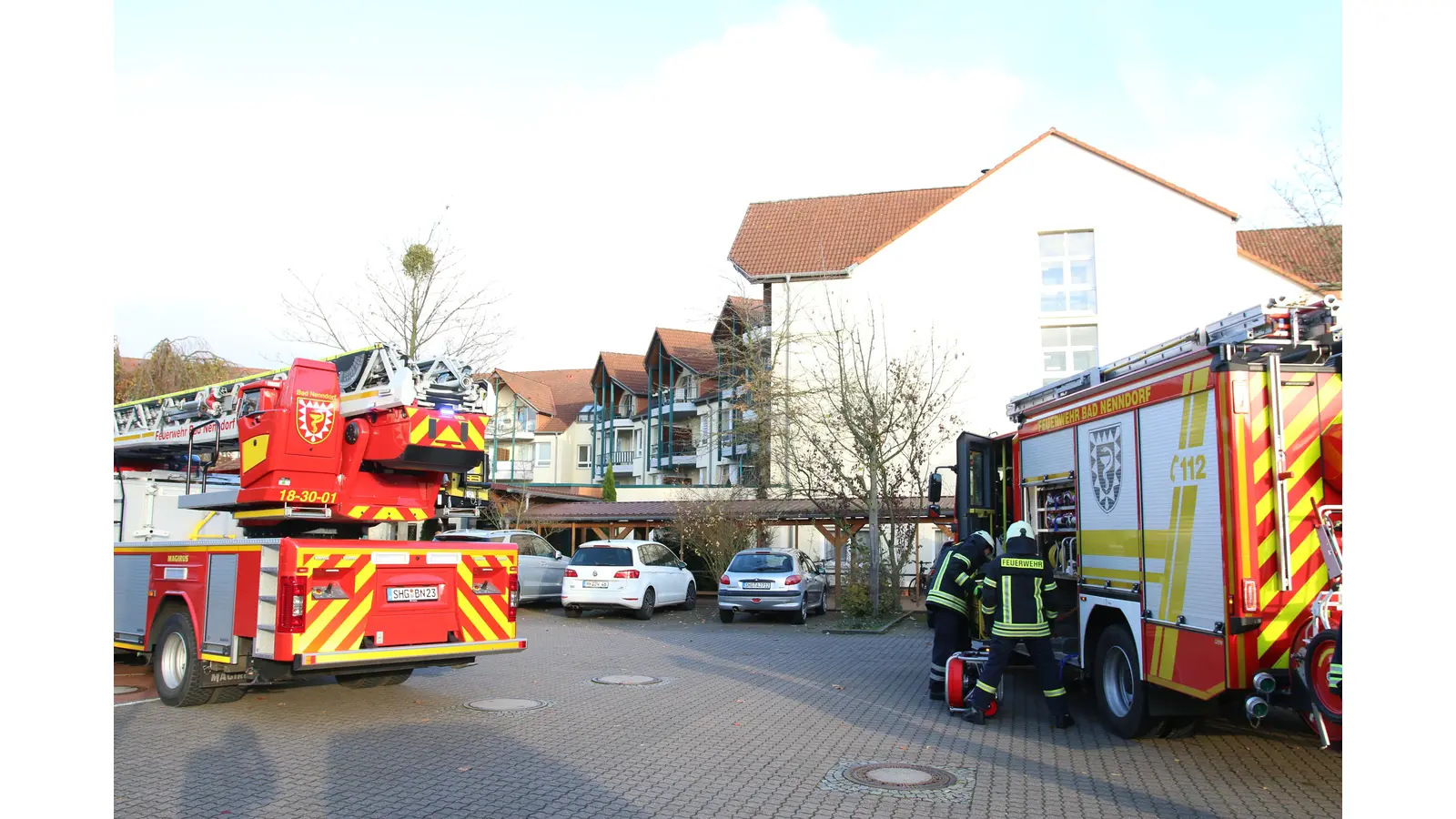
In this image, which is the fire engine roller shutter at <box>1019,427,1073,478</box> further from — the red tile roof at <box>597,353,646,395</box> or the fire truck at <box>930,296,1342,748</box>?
the red tile roof at <box>597,353,646,395</box>

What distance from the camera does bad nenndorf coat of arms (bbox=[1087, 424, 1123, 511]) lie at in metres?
8.91

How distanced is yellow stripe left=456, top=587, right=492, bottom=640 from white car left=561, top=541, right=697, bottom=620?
11.9m

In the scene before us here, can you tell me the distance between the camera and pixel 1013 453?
11.7 m

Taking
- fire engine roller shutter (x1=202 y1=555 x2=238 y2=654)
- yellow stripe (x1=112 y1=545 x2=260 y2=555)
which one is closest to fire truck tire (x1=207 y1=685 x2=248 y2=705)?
fire engine roller shutter (x1=202 y1=555 x2=238 y2=654)

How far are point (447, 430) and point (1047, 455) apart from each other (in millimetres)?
5854

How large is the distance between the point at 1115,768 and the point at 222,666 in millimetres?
7611

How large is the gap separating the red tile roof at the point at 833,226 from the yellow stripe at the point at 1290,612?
1070 inches

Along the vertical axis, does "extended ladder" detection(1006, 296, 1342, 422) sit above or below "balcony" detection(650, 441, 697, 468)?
below

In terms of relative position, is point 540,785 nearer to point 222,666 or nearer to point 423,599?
point 423,599

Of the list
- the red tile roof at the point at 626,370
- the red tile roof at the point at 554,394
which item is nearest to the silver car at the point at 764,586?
the red tile roof at the point at 626,370

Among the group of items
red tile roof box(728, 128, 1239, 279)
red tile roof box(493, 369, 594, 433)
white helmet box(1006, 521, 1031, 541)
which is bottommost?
white helmet box(1006, 521, 1031, 541)

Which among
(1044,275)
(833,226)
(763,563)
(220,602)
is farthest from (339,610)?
(833,226)

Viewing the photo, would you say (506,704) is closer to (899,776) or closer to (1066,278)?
(899,776)

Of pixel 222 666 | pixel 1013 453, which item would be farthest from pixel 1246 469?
pixel 222 666
